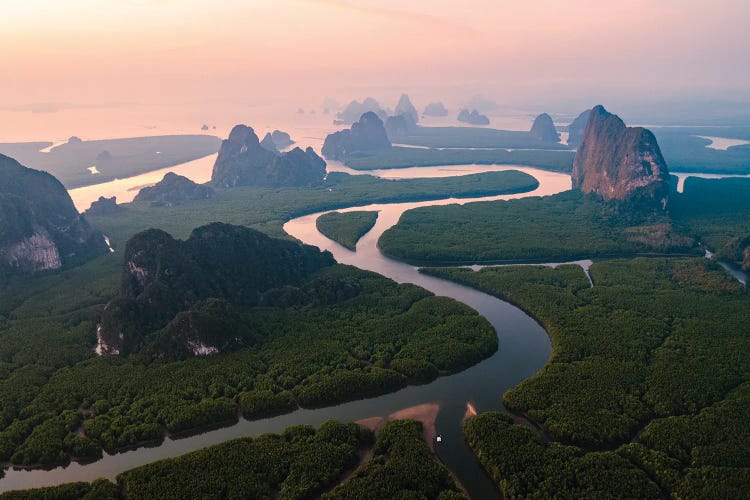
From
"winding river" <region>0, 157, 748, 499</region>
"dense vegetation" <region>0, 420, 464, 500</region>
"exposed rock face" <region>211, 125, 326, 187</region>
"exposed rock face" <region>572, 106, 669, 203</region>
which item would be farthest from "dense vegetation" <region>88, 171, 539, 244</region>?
"dense vegetation" <region>0, 420, 464, 500</region>

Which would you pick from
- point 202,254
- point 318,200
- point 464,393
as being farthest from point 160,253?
point 318,200

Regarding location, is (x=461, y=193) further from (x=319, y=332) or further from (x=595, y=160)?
(x=319, y=332)

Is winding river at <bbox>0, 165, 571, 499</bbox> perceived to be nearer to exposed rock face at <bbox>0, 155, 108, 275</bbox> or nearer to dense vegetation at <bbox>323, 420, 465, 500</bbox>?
dense vegetation at <bbox>323, 420, 465, 500</bbox>

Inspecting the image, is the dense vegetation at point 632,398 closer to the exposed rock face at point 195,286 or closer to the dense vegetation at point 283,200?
the exposed rock face at point 195,286

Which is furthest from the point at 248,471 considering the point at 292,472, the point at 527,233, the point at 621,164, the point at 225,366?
the point at 621,164

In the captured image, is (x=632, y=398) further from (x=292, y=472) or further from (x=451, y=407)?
(x=292, y=472)

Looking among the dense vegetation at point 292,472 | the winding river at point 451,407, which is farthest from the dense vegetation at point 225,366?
the dense vegetation at point 292,472
